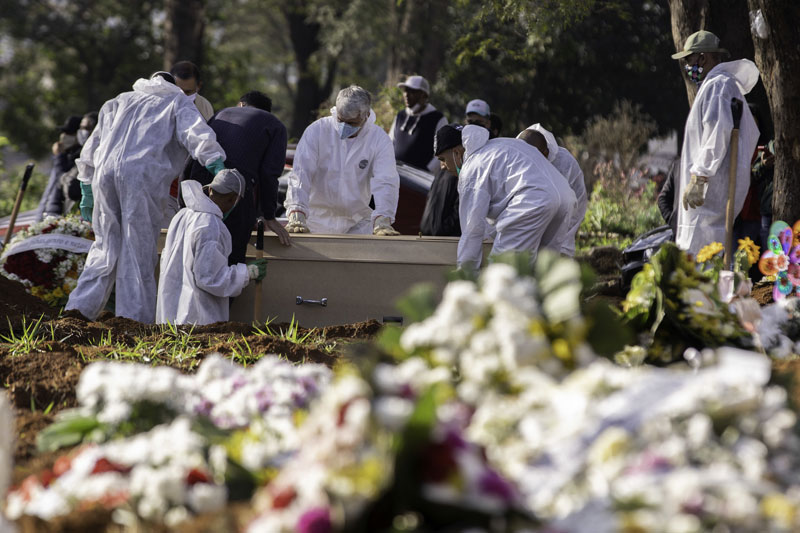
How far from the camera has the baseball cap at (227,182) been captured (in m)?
6.21

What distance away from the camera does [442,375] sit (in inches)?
88.6

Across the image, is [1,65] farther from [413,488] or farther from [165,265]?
[413,488]

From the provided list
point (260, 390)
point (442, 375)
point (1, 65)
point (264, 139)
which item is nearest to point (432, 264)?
point (264, 139)

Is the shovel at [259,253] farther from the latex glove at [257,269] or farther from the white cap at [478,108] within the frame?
the white cap at [478,108]

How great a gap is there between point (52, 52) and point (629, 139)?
51.2 feet

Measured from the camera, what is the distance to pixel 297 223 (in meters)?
7.16

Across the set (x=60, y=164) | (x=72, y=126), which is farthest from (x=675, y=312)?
(x=72, y=126)

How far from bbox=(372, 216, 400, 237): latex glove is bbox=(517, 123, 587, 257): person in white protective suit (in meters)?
1.19

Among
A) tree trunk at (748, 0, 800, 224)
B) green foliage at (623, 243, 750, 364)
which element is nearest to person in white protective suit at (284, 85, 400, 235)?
tree trunk at (748, 0, 800, 224)

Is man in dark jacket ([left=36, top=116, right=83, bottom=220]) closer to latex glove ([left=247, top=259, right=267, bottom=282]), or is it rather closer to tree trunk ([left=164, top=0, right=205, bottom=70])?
latex glove ([left=247, top=259, right=267, bottom=282])

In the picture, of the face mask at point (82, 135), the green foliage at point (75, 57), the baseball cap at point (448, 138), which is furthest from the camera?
the green foliage at point (75, 57)

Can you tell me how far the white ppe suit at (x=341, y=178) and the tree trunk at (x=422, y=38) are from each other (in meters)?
11.2

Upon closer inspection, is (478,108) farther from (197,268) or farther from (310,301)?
(197,268)

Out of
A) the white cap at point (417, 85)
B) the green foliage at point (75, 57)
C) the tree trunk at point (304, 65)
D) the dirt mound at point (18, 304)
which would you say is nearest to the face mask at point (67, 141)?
the white cap at point (417, 85)
